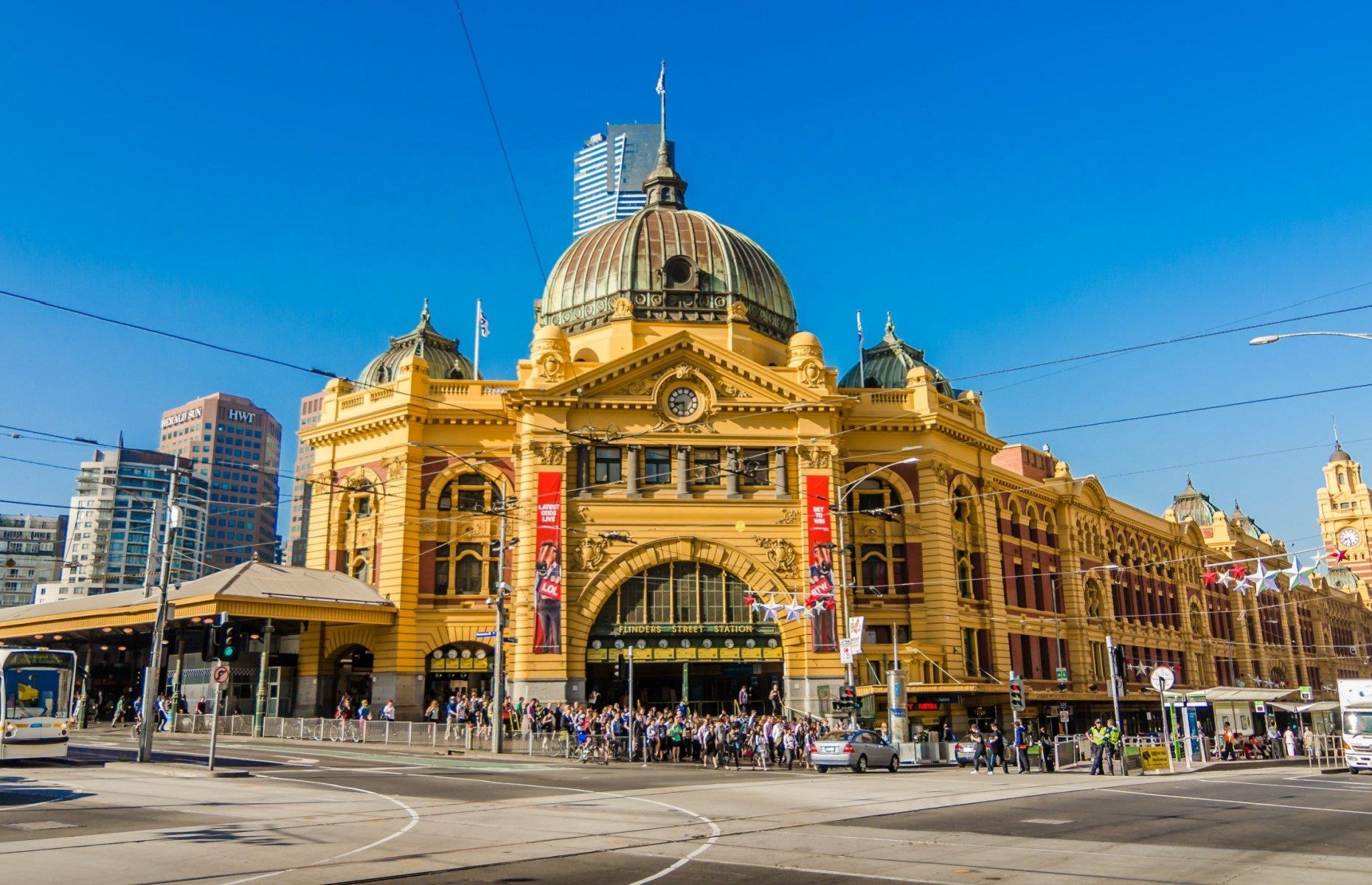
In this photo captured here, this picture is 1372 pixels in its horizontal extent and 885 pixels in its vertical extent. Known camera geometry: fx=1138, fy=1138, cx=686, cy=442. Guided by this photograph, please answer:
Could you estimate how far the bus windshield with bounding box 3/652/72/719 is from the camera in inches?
1171

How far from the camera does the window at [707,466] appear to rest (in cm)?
5131

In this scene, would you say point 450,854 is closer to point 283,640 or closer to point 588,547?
point 588,547

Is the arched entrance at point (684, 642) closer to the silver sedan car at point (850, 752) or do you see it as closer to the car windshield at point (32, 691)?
the silver sedan car at point (850, 752)

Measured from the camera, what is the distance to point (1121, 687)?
132 ft

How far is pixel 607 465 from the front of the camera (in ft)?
169

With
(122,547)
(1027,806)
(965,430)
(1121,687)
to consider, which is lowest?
(1027,806)

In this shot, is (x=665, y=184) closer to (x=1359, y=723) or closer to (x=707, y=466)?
(x=707, y=466)

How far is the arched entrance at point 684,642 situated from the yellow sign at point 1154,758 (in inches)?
620

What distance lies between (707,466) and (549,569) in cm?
848

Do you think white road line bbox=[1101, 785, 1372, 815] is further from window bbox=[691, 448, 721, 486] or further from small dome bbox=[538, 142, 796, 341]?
small dome bbox=[538, 142, 796, 341]

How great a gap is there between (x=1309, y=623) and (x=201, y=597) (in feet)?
348

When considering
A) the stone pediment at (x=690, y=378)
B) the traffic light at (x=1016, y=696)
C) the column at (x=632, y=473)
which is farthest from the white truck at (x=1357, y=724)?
the column at (x=632, y=473)

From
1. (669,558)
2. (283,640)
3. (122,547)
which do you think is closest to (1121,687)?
(669,558)

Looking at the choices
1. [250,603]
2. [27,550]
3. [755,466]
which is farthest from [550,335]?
[27,550]
